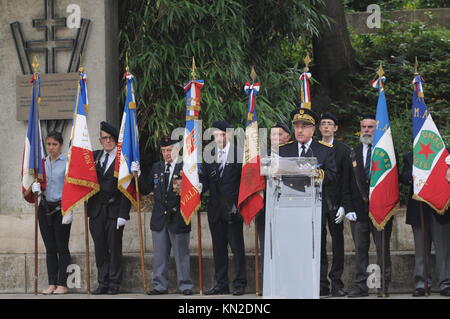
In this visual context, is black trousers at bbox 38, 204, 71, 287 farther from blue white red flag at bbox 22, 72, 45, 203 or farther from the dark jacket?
the dark jacket

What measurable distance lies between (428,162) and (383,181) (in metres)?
0.55

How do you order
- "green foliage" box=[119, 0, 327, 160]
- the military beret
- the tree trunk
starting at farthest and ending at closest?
the tree trunk → "green foliage" box=[119, 0, 327, 160] → the military beret

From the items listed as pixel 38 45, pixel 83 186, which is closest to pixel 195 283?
pixel 83 186

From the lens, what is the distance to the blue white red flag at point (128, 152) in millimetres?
11070

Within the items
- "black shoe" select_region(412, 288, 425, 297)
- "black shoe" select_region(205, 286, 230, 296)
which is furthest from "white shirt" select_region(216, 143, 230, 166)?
"black shoe" select_region(412, 288, 425, 297)

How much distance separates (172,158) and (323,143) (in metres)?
1.95

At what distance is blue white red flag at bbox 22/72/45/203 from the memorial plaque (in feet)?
2.71

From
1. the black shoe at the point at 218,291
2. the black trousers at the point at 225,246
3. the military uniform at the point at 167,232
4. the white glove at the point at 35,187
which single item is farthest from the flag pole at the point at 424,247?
the white glove at the point at 35,187

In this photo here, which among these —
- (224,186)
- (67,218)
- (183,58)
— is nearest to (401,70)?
(183,58)

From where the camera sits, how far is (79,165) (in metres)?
11.2

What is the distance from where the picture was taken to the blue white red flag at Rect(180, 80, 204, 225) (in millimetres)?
10781

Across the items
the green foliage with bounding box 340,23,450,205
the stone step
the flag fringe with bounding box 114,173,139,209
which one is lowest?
the stone step

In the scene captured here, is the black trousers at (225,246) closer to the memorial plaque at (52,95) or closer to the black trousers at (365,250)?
the black trousers at (365,250)

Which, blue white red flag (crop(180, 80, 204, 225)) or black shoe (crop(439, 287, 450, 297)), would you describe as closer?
black shoe (crop(439, 287, 450, 297))
